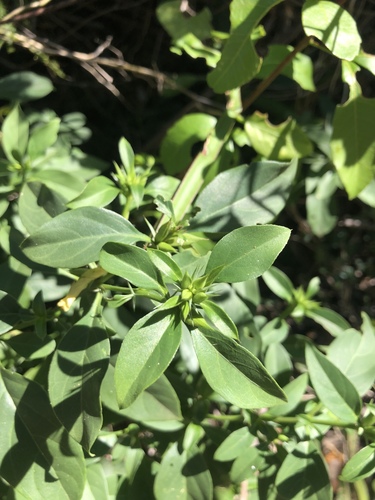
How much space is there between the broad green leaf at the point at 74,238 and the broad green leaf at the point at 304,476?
0.49 meters

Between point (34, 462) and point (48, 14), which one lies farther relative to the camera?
point (48, 14)

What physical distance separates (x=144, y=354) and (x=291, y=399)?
0.44 m

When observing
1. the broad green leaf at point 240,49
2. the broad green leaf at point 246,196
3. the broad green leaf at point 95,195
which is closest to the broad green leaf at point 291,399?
the broad green leaf at point 246,196

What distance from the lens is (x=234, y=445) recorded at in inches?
36.5

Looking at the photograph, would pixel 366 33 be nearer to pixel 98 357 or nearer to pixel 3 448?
pixel 98 357

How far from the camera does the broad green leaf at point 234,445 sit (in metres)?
0.92

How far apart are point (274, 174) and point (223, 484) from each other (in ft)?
2.19

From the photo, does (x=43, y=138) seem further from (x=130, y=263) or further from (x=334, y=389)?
(x=334, y=389)

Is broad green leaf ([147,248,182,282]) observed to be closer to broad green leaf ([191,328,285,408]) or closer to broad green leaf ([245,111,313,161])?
broad green leaf ([191,328,285,408])

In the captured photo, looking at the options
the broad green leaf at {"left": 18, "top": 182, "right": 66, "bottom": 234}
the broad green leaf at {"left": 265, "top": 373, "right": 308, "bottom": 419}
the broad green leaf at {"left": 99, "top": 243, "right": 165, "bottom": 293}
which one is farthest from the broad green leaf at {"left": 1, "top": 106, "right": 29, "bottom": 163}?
the broad green leaf at {"left": 265, "top": 373, "right": 308, "bottom": 419}

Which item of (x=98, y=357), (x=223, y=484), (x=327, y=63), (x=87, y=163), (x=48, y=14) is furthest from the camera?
(x=327, y=63)

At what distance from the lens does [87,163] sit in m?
1.22

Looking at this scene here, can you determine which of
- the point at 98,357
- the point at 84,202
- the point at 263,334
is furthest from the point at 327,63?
the point at 98,357

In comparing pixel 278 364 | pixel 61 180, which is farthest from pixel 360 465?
pixel 61 180
